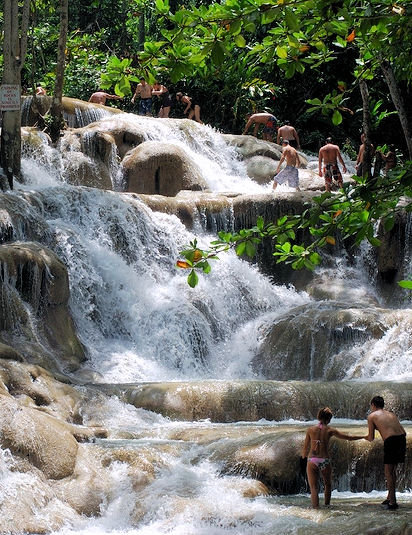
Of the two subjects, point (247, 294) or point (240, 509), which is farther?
point (247, 294)

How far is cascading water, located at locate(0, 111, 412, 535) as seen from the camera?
26.2ft

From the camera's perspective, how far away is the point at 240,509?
787 centimetres

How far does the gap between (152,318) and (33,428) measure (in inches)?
270

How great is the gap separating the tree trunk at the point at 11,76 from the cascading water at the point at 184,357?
0.56 meters

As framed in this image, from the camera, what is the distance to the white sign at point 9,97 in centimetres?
1588

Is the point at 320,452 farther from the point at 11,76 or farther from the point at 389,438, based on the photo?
the point at 11,76

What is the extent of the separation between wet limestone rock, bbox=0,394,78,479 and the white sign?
27.0 feet

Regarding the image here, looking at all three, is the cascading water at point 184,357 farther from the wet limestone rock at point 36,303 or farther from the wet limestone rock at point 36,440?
the wet limestone rock at point 36,303

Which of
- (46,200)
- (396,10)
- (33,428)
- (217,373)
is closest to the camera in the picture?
(396,10)

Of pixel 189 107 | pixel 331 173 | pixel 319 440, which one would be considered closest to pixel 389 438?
pixel 319 440

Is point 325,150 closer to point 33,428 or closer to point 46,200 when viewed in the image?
point 46,200

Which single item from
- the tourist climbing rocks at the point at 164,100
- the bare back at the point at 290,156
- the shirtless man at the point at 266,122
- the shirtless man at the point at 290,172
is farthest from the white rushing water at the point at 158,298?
the shirtless man at the point at 266,122

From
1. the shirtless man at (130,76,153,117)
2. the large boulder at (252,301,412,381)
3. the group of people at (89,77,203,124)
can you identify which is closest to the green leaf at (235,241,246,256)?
the large boulder at (252,301,412,381)

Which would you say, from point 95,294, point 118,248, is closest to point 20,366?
point 95,294
